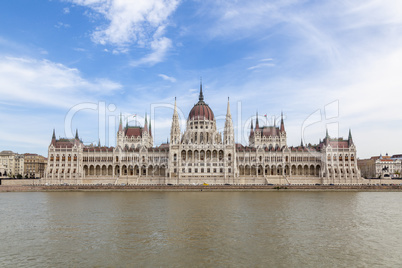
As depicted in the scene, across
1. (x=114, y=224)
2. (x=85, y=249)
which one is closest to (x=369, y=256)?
(x=85, y=249)

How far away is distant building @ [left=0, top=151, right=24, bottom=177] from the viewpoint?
150 m

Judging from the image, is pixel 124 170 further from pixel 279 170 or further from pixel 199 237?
pixel 199 237

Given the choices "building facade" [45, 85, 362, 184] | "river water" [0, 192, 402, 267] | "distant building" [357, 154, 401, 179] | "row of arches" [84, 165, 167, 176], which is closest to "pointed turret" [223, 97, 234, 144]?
"building facade" [45, 85, 362, 184]

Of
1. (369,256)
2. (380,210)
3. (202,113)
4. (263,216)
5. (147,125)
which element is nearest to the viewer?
(369,256)

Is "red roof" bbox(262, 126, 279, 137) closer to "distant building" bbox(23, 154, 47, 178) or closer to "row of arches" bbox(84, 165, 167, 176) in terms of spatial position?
"row of arches" bbox(84, 165, 167, 176)

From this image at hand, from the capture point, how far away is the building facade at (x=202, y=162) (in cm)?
10962

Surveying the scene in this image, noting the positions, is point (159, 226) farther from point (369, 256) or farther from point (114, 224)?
point (369, 256)

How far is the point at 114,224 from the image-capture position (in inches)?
1535

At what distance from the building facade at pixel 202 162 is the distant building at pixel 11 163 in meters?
46.0

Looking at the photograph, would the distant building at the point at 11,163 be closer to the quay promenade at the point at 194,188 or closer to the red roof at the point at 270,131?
the quay promenade at the point at 194,188

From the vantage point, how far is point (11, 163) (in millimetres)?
153500

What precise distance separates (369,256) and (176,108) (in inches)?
4078

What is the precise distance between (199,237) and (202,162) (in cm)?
7891

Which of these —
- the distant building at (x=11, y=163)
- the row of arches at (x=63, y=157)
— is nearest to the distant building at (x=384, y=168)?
the row of arches at (x=63, y=157)
